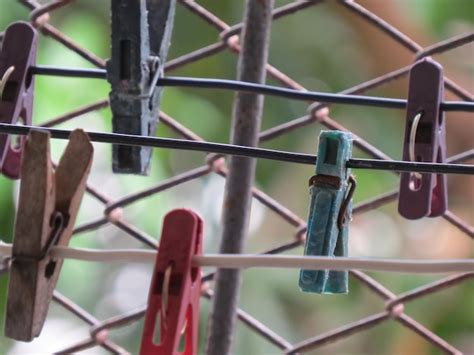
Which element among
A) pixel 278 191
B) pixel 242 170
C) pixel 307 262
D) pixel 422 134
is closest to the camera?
pixel 307 262

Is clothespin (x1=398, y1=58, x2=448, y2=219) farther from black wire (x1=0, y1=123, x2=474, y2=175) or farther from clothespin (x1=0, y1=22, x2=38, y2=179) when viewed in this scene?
clothespin (x1=0, y1=22, x2=38, y2=179)

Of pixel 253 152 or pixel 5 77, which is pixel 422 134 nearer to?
pixel 253 152

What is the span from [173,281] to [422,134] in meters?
0.21

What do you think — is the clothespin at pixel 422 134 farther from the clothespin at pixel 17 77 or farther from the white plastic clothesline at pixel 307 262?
the clothespin at pixel 17 77

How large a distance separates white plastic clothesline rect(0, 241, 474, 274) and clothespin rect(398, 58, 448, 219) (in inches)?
4.4

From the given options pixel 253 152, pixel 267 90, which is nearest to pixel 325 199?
pixel 253 152

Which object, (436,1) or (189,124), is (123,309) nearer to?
(189,124)

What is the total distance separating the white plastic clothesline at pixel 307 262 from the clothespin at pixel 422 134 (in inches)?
4.4

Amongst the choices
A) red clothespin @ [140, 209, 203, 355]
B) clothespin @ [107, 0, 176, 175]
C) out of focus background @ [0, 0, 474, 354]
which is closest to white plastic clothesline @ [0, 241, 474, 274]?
red clothespin @ [140, 209, 203, 355]

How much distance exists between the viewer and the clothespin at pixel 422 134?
0.69 metres

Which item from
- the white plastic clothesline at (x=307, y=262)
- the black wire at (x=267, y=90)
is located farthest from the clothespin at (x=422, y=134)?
the white plastic clothesline at (x=307, y=262)

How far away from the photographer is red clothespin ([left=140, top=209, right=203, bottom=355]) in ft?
2.01

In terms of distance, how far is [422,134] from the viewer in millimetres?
692

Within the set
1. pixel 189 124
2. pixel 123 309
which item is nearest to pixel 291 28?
pixel 189 124
